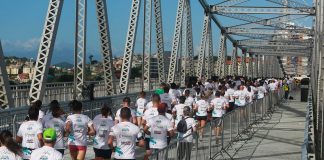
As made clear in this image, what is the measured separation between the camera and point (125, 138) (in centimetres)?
847

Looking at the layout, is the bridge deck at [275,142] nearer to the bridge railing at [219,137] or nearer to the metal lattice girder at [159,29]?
the bridge railing at [219,137]

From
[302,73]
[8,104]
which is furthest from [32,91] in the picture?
[302,73]

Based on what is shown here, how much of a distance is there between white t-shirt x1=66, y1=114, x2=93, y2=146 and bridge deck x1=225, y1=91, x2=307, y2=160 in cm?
557

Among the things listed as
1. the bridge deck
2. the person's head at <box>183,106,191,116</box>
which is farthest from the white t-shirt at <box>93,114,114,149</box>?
the bridge deck

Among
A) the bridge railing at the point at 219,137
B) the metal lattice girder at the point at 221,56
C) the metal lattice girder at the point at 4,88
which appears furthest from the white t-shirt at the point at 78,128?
the metal lattice girder at the point at 221,56

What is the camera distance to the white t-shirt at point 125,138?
27.7ft

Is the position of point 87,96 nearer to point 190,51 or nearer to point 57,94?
point 57,94

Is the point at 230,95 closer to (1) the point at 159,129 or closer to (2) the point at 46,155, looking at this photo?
(1) the point at 159,129

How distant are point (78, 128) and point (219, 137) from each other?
5119 mm

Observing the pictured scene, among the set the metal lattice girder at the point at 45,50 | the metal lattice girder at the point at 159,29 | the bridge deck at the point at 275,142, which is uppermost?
the metal lattice girder at the point at 159,29

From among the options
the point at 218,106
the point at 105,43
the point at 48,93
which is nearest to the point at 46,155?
the point at 218,106

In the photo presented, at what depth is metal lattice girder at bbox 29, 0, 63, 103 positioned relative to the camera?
15945mm

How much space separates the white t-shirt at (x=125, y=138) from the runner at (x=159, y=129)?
1336 millimetres

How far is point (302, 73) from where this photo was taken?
188m
